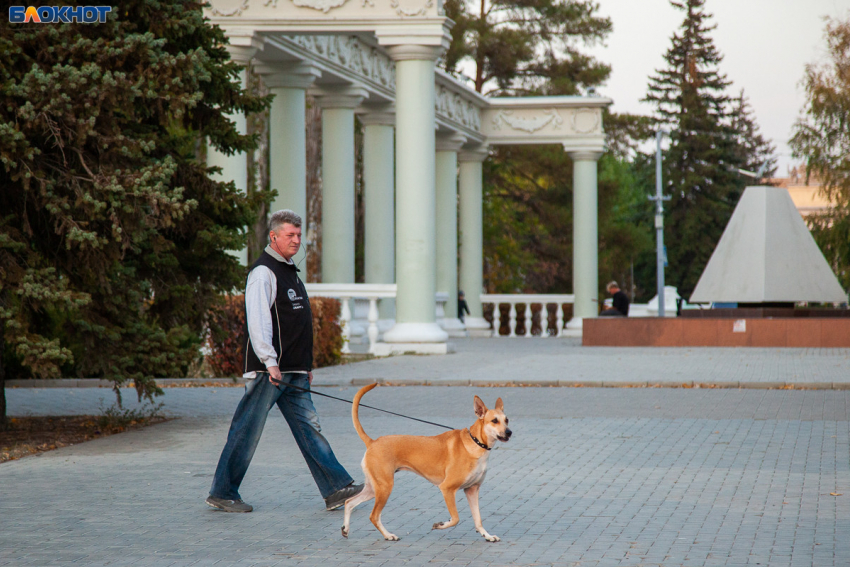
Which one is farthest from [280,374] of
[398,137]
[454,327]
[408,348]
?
[454,327]

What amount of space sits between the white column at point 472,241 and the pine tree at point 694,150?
29.5 meters

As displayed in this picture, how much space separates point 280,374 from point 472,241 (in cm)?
3008

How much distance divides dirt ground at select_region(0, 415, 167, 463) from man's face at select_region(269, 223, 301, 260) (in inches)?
154

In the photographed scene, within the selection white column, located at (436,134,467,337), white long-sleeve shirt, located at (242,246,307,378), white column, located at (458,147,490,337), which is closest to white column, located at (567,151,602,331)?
white column, located at (458,147,490,337)

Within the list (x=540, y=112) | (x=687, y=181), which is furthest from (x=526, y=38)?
(x=687, y=181)

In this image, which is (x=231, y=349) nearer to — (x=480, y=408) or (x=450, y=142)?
(x=480, y=408)

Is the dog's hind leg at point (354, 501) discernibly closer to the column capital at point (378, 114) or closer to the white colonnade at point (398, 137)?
the white colonnade at point (398, 137)

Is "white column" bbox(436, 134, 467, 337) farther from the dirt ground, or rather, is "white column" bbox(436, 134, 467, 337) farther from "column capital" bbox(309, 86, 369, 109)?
the dirt ground

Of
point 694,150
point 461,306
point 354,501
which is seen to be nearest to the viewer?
point 354,501

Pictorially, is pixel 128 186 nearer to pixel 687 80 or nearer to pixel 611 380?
pixel 611 380

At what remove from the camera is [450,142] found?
34.5 meters

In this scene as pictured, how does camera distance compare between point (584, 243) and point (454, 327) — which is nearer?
point (454, 327)

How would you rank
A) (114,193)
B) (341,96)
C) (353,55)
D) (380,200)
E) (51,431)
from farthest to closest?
(380,200), (341,96), (353,55), (51,431), (114,193)

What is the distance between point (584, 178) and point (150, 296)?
26.0m
